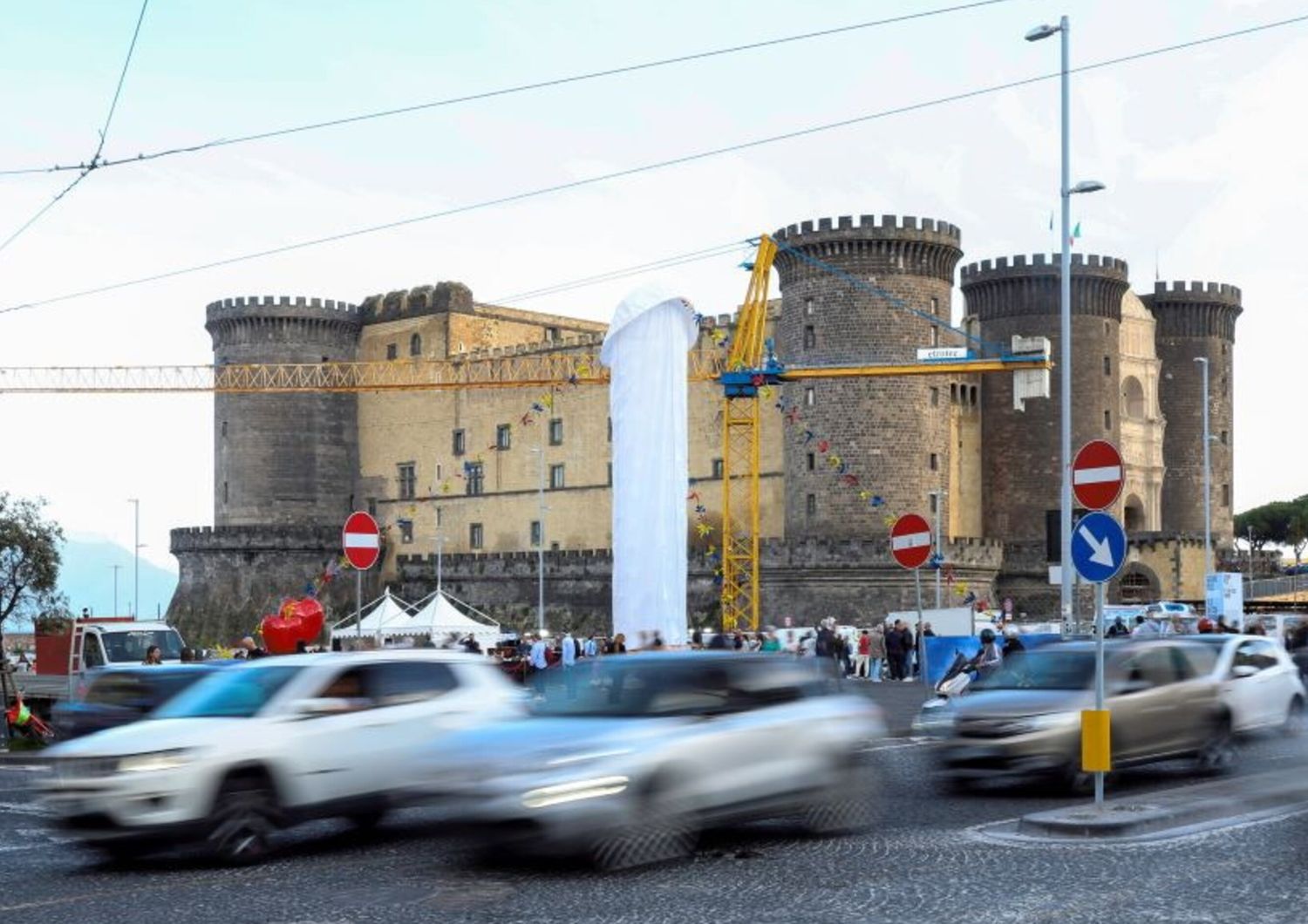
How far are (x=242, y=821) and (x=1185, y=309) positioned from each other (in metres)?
67.6

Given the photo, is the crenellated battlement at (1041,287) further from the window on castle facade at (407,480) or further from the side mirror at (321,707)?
the side mirror at (321,707)

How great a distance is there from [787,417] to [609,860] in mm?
52817

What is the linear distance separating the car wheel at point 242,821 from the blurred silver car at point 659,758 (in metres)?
1.09

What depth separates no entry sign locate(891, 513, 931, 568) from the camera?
20.8 m

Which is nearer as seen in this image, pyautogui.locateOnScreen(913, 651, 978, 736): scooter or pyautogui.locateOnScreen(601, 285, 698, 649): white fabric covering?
pyautogui.locateOnScreen(913, 651, 978, 736): scooter

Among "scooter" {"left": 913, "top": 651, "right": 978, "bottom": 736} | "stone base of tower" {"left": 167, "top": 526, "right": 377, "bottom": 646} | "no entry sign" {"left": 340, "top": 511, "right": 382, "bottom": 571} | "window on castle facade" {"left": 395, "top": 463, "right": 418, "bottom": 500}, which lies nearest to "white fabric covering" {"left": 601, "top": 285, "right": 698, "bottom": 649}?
"scooter" {"left": 913, "top": 651, "right": 978, "bottom": 736}

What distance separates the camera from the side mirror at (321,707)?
40.0 feet

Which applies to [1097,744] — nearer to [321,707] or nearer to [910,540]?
[321,707]

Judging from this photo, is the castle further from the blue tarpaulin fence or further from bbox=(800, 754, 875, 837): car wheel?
bbox=(800, 754, 875, 837): car wheel

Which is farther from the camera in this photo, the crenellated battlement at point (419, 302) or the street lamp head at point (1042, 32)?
the crenellated battlement at point (419, 302)

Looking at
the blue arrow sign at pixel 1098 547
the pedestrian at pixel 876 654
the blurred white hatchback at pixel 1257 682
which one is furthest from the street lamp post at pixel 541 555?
the blue arrow sign at pixel 1098 547

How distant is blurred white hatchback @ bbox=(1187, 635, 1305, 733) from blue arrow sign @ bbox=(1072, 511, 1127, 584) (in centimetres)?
374

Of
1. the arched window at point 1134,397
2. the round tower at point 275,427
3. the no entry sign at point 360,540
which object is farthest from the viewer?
the round tower at point 275,427

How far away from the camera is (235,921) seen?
9414 mm
